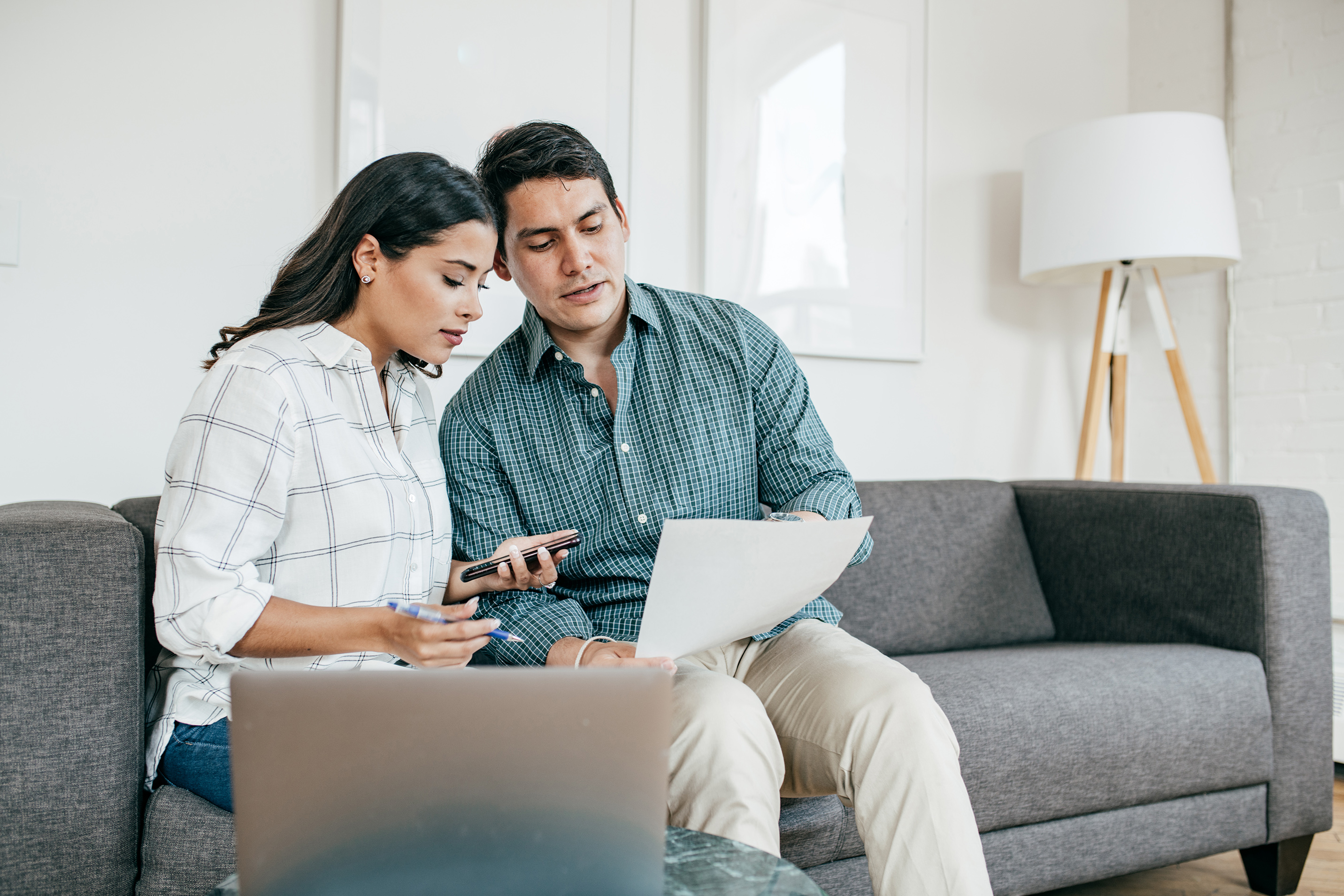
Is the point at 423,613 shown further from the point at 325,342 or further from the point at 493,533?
the point at 493,533

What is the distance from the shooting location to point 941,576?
6.41ft

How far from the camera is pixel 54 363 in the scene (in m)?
1.65

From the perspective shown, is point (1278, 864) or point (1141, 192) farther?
point (1141, 192)

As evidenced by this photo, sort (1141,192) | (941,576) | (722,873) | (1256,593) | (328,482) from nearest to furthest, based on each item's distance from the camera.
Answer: (722,873) → (328,482) → (1256,593) → (941,576) → (1141,192)

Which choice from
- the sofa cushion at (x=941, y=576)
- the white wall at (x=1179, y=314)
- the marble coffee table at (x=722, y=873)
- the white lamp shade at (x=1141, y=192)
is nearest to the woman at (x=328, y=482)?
the marble coffee table at (x=722, y=873)

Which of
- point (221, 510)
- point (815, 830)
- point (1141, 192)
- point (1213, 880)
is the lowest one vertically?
point (1213, 880)

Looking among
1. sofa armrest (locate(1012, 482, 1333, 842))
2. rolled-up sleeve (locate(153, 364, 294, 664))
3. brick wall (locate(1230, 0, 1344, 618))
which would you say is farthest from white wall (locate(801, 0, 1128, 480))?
rolled-up sleeve (locate(153, 364, 294, 664))

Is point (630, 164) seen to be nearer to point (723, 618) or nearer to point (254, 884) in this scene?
point (723, 618)

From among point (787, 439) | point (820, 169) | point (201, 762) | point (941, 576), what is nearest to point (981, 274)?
point (820, 169)

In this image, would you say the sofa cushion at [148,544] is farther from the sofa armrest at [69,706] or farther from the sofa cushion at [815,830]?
the sofa cushion at [815,830]

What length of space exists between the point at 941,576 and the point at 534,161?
3.74 feet

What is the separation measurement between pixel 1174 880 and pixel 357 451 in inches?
64.8

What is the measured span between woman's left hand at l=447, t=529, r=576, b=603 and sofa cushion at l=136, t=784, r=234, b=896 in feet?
1.31

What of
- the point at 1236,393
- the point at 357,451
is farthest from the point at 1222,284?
the point at 357,451
